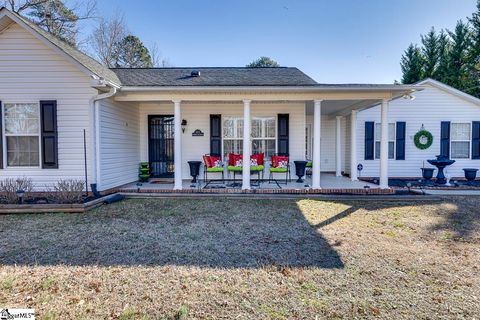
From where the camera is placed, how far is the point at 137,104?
9.44m

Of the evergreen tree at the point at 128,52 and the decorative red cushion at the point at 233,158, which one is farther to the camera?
the evergreen tree at the point at 128,52

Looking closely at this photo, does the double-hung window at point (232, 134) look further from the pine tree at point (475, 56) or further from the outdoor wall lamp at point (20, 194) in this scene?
the pine tree at point (475, 56)

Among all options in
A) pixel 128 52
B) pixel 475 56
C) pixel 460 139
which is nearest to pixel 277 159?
pixel 460 139

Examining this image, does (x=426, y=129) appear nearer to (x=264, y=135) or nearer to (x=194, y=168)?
(x=264, y=135)

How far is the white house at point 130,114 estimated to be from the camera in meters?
6.79

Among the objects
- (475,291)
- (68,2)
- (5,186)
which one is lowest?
(475,291)

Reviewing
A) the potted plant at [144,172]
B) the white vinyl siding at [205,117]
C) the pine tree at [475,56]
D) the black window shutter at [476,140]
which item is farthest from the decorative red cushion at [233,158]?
the pine tree at [475,56]

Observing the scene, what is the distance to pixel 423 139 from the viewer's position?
10820mm

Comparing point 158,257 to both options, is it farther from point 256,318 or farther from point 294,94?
point 294,94

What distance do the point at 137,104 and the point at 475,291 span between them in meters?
9.50

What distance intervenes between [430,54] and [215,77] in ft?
66.2

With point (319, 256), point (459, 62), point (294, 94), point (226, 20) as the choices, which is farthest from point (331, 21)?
point (319, 256)

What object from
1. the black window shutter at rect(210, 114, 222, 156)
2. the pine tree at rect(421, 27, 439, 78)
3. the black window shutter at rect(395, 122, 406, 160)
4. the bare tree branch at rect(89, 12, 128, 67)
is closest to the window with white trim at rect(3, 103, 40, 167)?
the black window shutter at rect(210, 114, 222, 156)

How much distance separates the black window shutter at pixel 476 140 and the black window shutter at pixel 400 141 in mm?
2714
